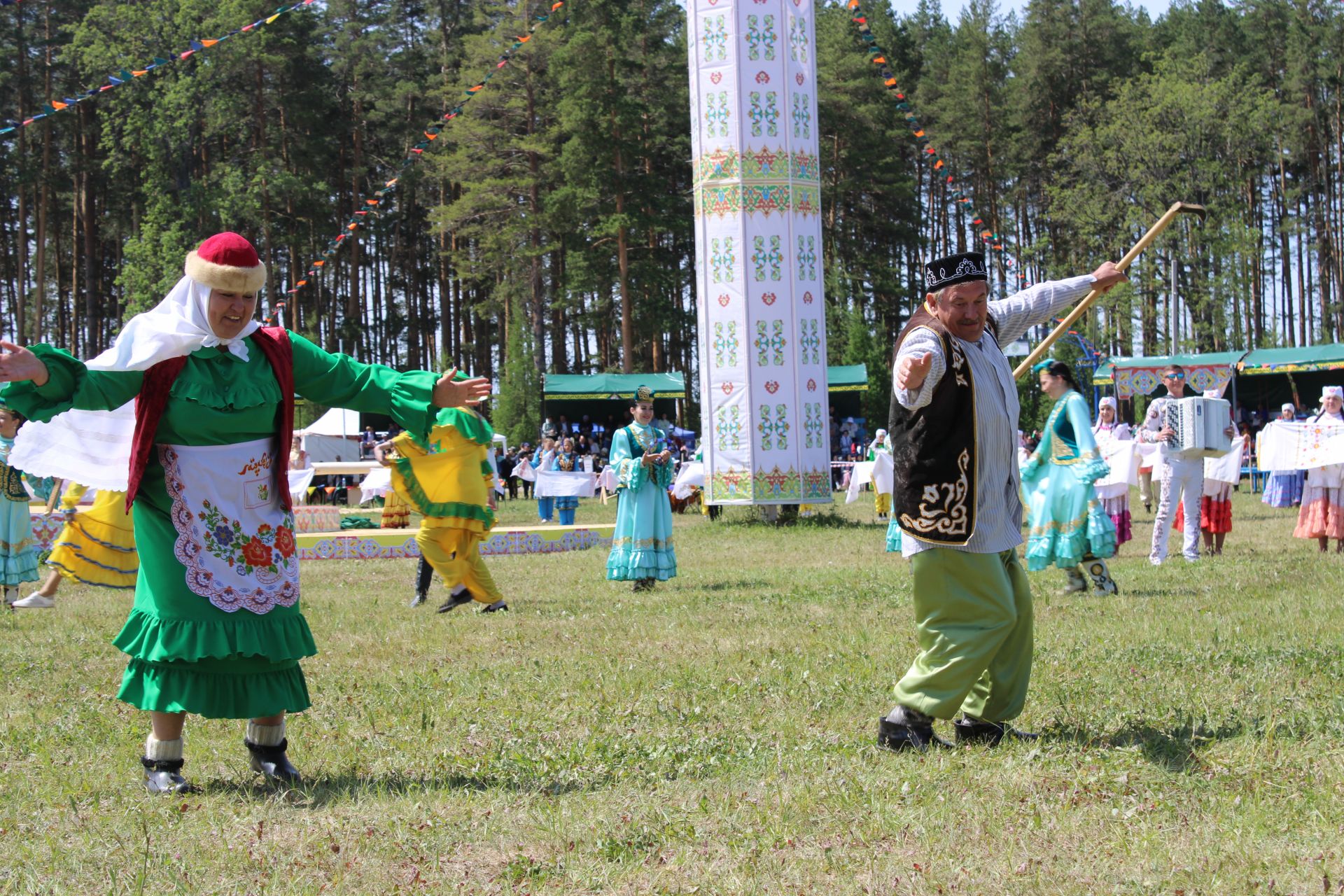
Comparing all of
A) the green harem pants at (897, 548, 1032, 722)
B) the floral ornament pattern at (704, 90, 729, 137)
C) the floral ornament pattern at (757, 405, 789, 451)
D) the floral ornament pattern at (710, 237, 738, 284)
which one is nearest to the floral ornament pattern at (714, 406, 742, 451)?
the floral ornament pattern at (757, 405, 789, 451)

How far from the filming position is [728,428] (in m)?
18.2

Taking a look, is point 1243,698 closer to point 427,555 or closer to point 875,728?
point 875,728

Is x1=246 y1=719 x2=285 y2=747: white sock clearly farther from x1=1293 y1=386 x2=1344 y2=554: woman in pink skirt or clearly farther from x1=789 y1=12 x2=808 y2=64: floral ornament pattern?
x1=789 y1=12 x2=808 y2=64: floral ornament pattern

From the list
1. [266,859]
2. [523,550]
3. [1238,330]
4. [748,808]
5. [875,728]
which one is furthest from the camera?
[1238,330]

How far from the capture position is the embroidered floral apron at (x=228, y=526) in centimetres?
445

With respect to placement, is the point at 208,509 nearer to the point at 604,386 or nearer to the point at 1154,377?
the point at 1154,377

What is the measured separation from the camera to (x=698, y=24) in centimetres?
1809

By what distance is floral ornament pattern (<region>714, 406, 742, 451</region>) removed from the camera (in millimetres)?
18141

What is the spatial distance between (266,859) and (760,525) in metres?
15.4

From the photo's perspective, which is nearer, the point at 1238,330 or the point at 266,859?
the point at 266,859

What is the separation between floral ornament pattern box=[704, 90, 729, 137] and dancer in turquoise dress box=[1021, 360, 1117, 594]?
9.02 meters

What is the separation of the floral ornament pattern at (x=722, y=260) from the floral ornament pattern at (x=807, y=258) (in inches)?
38.2

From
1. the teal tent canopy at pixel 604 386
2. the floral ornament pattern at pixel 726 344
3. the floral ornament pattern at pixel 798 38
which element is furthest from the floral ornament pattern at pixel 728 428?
the teal tent canopy at pixel 604 386

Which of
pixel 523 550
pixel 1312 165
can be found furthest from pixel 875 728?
pixel 1312 165
